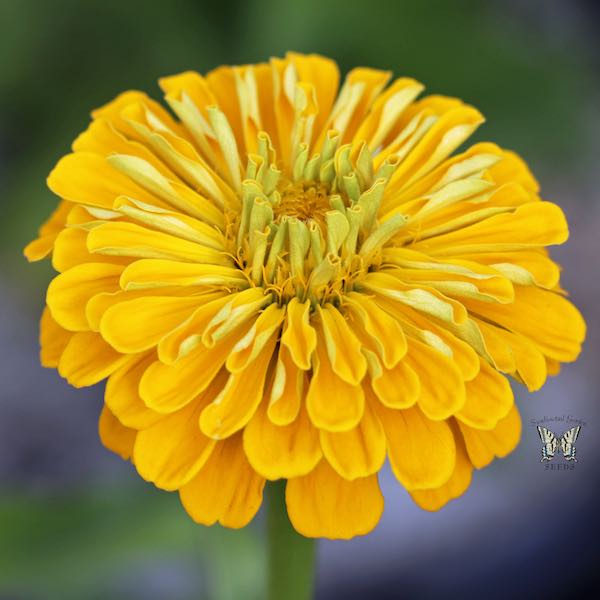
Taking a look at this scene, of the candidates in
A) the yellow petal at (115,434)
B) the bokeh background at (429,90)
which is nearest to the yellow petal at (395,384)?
the yellow petal at (115,434)

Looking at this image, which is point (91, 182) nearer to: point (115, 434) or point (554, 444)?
point (115, 434)

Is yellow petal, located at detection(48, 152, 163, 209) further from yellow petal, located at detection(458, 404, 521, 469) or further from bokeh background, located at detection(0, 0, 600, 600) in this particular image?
bokeh background, located at detection(0, 0, 600, 600)

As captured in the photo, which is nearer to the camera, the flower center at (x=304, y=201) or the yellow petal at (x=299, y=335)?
the yellow petal at (x=299, y=335)

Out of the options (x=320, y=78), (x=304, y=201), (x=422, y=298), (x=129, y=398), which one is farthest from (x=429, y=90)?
(x=129, y=398)

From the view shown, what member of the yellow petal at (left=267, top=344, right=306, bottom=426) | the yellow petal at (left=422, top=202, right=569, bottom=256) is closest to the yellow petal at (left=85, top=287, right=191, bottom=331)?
the yellow petal at (left=267, top=344, right=306, bottom=426)

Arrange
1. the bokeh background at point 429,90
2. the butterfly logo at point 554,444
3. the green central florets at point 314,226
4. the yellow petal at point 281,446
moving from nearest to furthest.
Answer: the yellow petal at point 281,446 < the green central florets at point 314,226 < the butterfly logo at point 554,444 < the bokeh background at point 429,90

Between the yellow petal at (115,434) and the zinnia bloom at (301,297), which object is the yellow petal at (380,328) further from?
the yellow petal at (115,434)
